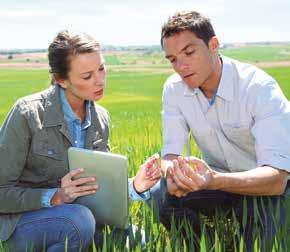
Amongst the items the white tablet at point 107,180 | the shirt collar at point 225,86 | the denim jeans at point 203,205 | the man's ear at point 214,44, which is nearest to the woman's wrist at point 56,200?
the white tablet at point 107,180

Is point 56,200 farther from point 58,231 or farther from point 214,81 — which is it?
point 214,81

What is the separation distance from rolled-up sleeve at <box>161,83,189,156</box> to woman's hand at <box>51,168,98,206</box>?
52 centimetres

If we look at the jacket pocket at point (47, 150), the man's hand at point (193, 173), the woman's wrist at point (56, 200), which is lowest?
the woman's wrist at point (56, 200)

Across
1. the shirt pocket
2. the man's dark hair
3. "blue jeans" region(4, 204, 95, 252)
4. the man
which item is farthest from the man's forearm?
the man's dark hair

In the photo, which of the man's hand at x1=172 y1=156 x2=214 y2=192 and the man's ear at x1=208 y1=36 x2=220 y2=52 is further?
the man's ear at x1=208 y1=36 x2=220 y2=52

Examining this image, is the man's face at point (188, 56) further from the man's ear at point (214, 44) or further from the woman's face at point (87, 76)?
the woman's face at point (87, 76)

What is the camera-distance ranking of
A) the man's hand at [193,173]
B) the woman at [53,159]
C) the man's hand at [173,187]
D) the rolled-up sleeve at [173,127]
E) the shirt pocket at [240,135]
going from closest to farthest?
the man's hand at [193,173] < the woman at [53,159] < the man's hand at [173,187] < the shirt pocket at [240,135] < the rolled-up sleeve at [173,127]

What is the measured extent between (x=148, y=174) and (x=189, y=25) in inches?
24.3

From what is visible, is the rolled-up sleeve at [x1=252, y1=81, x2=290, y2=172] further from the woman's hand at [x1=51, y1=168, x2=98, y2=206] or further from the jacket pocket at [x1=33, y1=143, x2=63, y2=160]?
the jacket pocket at [x1=33, y1=143, x2=63, y2=160]

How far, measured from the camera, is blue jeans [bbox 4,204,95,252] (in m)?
2.18

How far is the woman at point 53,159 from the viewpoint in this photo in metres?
2.20

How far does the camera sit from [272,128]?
236 cm

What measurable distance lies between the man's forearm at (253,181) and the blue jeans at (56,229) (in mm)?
474

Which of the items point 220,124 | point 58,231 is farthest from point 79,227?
point 220,124
